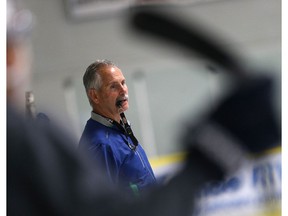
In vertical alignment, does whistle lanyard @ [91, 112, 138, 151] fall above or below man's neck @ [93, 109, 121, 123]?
below

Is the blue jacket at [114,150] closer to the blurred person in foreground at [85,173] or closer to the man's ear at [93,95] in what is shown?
the man's ear at [93,95]

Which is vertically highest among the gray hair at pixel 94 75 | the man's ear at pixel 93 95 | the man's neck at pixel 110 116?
the gray hair at pixel 94 75

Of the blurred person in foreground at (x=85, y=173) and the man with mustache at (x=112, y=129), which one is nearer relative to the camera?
the blurred person in foreground at (x=85, y=173)

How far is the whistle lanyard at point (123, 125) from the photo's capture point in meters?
0.57

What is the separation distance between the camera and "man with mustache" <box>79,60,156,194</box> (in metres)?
0.54

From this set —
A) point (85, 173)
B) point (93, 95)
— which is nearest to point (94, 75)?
point (93, 95)

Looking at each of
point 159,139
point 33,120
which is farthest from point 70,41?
point 33,120

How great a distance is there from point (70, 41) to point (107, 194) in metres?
0.83

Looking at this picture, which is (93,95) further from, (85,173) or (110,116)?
(85,173)

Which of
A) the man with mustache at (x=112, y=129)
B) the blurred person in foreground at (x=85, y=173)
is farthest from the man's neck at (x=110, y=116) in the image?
the blurred person in foreground at (x=85, y=173)

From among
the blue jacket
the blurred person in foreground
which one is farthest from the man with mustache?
the blurred person in foreground

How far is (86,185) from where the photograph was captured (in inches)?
13.3

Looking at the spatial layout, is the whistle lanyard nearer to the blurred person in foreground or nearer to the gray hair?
the gray hair

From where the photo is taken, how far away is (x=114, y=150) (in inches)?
23.2
